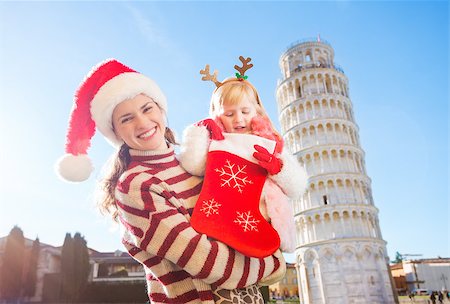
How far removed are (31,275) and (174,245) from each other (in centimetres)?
4319

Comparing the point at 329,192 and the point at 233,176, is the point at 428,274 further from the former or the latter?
the point at 233,176

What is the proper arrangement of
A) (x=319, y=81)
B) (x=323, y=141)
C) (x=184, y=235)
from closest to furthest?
(x=184, y=235) < (x=323, y=141) < (x=319, y=81)

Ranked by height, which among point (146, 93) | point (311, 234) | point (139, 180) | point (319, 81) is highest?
point (319, 81)

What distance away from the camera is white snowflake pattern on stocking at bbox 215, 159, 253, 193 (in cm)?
253

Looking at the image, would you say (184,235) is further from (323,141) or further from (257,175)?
(323,141)

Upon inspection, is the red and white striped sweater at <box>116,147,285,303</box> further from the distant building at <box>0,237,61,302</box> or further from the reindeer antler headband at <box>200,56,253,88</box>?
the distant building at <box>0,237,61,302</box>

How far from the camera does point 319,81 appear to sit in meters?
43.1

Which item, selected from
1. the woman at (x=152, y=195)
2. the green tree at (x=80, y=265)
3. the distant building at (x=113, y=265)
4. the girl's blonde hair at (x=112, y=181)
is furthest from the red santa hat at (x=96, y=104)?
the distant building at (x=113, y=265)

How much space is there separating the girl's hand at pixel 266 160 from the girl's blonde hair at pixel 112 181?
101cm

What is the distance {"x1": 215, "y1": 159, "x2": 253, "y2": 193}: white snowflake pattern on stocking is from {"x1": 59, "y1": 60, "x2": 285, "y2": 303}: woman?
24cm

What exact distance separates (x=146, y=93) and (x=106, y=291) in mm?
36345

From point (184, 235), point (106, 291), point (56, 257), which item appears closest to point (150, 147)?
point (184, 235)

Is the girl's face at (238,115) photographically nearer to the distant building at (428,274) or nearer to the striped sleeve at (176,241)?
the striped sleeve at (176,241)

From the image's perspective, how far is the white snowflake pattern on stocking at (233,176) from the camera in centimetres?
253
